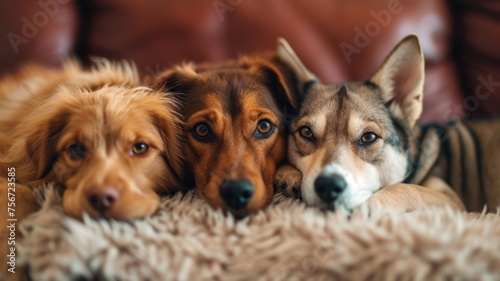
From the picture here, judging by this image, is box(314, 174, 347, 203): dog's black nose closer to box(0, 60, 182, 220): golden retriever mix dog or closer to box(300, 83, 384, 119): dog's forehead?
box(300, 83, 384, 119): dog's forehead

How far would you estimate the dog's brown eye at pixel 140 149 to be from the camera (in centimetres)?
151

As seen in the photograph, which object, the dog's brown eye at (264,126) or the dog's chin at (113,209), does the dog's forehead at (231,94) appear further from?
the dog's chin at (113,209)

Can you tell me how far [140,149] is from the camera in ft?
5.01

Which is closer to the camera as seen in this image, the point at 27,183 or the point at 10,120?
the point at 27,183

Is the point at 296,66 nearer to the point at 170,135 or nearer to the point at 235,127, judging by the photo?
the point at 235,127

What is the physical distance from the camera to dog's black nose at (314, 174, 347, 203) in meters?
1.48

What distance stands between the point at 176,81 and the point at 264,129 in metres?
0.44

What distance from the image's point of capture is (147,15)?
2338mm

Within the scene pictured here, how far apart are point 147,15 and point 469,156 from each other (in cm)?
188

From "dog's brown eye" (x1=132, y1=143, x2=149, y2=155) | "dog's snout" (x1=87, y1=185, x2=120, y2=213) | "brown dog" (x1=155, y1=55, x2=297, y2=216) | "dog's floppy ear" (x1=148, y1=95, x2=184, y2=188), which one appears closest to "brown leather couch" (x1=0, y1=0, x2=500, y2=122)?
"brown dog" (x1=155, y1=55, x2=297, y2=216)

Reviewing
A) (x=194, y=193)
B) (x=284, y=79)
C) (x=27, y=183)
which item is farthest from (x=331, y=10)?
(x=27, y=183)

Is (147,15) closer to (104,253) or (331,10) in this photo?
(331,10)

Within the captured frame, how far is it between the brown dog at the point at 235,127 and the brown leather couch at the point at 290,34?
537 millimetres

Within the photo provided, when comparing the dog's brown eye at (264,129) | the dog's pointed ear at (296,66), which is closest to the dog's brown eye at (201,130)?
the dog's brown eye at (264,129)
